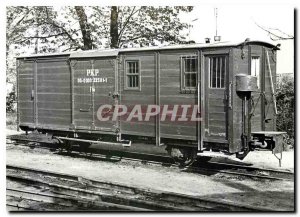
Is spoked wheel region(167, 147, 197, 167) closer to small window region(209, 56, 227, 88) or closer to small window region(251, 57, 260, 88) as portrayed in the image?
small window region(209, 56, 227, 88)

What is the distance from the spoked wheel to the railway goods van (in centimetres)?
3

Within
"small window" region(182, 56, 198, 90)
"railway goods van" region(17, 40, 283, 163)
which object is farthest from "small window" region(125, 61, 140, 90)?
"small window" region(182, 56, 198, 90)

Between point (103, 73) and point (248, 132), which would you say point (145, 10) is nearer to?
point (103, 73)

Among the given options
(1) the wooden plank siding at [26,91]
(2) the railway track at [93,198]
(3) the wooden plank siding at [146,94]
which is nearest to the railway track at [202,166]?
(3) the wooden plank siding at [146,94]

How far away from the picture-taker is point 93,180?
10.0m

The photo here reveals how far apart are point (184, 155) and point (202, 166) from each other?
59cm

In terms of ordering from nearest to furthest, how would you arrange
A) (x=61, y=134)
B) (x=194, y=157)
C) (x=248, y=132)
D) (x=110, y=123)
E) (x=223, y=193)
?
1. (x=223, y=193)
2. (x=248, y=132)
3. (x=194, y=157)
4. (x=110, y=123)
5. (x=61, y=134)

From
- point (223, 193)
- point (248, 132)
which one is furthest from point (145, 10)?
point (223, 193)

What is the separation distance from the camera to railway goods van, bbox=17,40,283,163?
1065cm

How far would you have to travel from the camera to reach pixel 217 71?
10.8 m

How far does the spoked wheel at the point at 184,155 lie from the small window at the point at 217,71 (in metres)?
2.00

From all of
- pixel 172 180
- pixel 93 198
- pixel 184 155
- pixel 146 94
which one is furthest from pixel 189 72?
pixel 93 198

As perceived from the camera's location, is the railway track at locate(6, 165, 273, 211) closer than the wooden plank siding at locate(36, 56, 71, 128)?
Yes

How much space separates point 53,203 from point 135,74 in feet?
15.1
